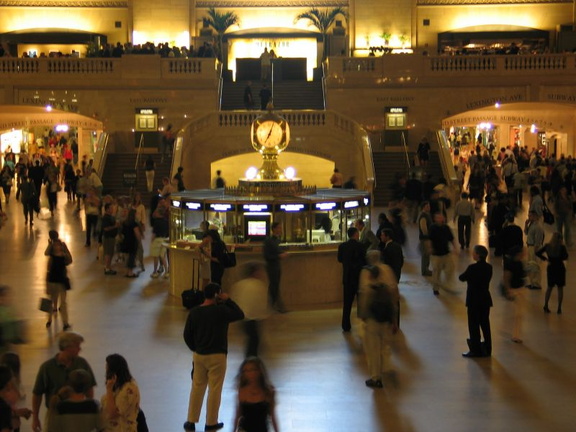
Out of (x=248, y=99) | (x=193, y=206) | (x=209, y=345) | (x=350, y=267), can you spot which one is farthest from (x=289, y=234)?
(x=248, y=99)

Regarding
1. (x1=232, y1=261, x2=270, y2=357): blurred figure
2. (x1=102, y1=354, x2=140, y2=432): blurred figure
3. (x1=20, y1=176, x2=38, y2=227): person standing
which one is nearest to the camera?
(x1=102, y1=354, x2=140, y2=432): blurred figure

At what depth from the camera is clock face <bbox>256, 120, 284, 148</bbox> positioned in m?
17.8

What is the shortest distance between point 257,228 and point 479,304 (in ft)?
13.2

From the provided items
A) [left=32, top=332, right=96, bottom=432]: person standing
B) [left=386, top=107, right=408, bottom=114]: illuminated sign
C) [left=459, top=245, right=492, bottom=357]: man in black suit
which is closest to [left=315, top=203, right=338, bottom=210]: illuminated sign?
[left=459, top=245, right=492, bottom=357]: man in black suit

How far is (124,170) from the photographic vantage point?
34156mm

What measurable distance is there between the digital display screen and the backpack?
4.51m

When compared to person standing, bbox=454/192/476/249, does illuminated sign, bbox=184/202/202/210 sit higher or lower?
higher

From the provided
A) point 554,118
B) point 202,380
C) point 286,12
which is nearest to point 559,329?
point 202,380

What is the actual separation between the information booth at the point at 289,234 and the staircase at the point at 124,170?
616 inches

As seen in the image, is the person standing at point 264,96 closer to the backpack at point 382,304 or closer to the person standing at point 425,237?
the person standing at point 425,237

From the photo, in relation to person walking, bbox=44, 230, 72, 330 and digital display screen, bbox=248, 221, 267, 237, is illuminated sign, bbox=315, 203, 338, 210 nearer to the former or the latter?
digital display screen, bbox=248, 221, 267, 237

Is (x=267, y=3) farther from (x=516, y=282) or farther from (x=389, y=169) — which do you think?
(x=516, y=282)

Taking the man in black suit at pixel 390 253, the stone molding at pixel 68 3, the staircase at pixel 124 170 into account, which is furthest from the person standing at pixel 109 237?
the stone molding at pixel 68 3

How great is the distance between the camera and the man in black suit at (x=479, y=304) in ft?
43.3
